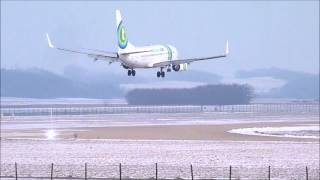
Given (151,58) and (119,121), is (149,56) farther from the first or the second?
(119,121)

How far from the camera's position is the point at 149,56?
63562 millimetres

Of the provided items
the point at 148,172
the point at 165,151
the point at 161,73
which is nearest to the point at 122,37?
the point at 148,172

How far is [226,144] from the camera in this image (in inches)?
3824

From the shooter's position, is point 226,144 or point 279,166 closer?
point 279,166

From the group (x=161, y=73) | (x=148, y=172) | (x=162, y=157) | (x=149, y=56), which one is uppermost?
(x=149, y=56)

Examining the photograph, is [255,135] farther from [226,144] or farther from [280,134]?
[226,144]

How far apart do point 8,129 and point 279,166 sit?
65843 mm

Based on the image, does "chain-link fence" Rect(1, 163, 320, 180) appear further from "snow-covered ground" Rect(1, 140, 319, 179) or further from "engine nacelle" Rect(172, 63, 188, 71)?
"engine nacelle" Rect(172, 63, 188, 71)

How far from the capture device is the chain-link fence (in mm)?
63344

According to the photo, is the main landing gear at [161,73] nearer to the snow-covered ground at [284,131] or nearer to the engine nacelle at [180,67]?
the engine nacelle at [180,67]

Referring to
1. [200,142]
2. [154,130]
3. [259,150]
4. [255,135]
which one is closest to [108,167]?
[259,150]

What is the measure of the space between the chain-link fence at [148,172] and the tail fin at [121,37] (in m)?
9.89

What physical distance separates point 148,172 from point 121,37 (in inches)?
470

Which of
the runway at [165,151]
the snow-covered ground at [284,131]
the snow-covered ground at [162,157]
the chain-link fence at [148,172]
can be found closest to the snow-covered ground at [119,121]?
the runway at [165,151]
